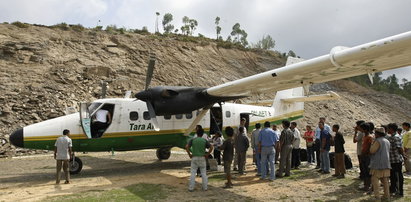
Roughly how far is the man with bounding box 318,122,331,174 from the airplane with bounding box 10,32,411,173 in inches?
58.8

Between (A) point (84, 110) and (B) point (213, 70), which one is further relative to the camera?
(B) point (213, 70)

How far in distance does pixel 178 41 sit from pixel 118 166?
2516cm

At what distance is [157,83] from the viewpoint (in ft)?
96.4

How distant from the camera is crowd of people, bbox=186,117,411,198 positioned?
24.4ft

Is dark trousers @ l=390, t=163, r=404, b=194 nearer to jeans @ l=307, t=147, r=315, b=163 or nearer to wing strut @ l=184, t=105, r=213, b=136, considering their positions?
jeans @ l=307, t=147, r=315, b=163

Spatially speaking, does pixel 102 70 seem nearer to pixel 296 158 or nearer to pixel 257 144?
pixel 257 144

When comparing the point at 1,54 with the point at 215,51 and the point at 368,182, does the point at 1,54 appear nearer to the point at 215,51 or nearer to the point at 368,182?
the point at 215,51

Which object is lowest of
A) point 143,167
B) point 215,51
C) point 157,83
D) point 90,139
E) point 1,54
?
point 143,167

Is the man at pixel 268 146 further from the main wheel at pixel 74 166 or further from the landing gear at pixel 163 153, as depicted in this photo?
the main wheel at pixel 74 166

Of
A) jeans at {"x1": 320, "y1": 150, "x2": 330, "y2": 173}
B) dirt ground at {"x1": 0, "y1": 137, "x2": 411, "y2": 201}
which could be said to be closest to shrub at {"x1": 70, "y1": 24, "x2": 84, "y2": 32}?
dirt ground at {"x1": 0, "y1": 137, "x2": 411, "y2": 201}

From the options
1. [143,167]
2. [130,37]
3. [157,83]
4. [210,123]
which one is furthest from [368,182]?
[130,37]

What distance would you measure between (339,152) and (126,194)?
6506 mm

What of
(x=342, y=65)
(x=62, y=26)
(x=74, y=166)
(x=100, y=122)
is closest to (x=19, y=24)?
(x=62, y=26)

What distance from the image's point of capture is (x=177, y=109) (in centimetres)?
1231
